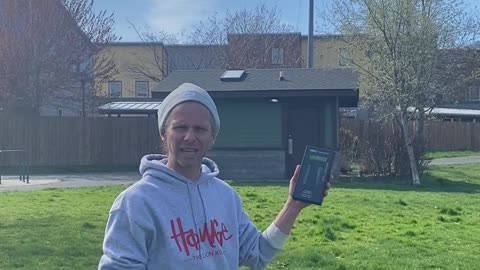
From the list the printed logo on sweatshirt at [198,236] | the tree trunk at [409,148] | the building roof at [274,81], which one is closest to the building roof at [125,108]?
the building roof at [274,81]

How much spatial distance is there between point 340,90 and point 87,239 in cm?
1328

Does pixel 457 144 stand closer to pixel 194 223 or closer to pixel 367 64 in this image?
pixel 367 64

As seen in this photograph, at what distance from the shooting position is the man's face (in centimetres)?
314

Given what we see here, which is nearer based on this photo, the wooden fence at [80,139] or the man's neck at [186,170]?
the man's neck at [186,170]

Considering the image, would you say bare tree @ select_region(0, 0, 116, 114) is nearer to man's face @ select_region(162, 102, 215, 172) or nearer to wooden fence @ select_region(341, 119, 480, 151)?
wooden fence @ select_region(341, 119, 480, 151)

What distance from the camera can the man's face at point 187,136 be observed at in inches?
124

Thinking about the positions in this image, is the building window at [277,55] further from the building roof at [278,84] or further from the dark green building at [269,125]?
the dark green building at [269,125]

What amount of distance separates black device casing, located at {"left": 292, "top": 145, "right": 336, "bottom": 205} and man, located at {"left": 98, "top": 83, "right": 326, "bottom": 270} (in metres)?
0.31

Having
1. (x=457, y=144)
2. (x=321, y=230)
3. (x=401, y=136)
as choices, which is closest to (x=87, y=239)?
(x=321, y=230)

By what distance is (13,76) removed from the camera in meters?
33.4

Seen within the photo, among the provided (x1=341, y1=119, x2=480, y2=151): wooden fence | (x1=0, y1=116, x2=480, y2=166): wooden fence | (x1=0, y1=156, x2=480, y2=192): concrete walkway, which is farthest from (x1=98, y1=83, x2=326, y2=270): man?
(x1=341, y1=119, x2=480, y2=151): wooden fence

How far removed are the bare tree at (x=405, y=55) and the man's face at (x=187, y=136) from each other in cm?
1917

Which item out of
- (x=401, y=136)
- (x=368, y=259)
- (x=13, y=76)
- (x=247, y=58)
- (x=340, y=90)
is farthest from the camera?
(x=247, y=58)

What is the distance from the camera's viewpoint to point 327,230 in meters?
10.2
